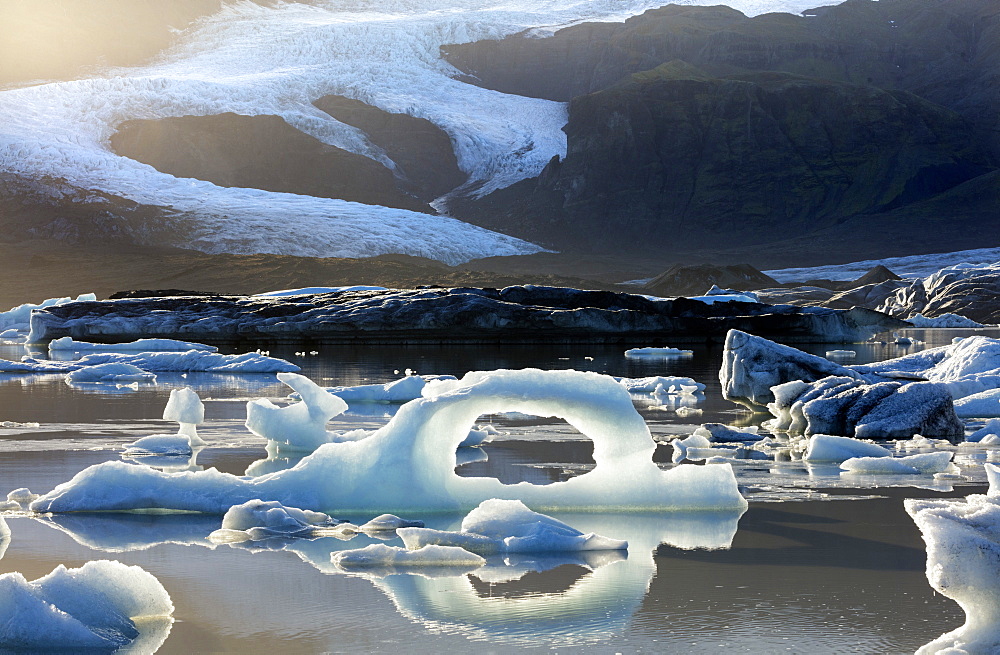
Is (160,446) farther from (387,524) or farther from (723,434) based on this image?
(723,434)

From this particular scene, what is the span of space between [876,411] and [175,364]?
11.7 metres

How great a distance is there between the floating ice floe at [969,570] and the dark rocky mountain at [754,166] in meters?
73.5

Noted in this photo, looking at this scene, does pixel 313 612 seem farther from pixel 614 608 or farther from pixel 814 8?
pixel 814 8

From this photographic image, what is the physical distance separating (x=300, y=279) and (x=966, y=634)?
47387 mm

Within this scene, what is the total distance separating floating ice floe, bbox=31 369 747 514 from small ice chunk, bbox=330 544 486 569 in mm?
1017

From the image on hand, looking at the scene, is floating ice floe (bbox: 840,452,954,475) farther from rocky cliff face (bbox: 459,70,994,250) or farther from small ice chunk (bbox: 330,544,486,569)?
rocky cliff face (bbox: 459,70,994,250)

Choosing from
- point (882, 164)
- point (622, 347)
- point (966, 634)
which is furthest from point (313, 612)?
point (882, 164)

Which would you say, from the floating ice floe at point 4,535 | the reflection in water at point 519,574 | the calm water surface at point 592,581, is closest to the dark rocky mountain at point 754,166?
the calm water surface at point 592,581

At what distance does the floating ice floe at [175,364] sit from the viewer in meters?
17.8

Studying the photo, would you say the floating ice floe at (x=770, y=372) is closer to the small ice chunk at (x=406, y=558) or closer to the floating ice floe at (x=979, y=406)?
the floating ice floe at (x=979, y=406)

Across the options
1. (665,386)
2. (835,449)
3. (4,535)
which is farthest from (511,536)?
(665,386)

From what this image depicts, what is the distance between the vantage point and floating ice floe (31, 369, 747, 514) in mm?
6109

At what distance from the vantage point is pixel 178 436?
8758mm

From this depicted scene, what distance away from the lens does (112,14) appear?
92688 mm
